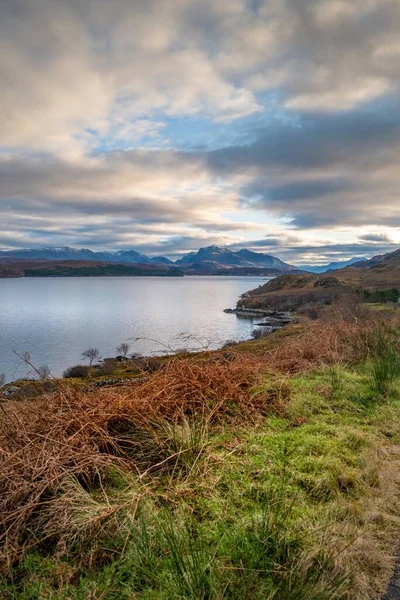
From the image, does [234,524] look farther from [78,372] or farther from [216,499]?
[78,372]

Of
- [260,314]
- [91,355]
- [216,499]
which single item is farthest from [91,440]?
[260,314]

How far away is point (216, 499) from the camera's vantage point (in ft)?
12.4

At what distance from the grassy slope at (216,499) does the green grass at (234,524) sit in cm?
1

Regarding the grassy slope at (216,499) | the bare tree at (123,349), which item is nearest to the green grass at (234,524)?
the grassy slope at (216,499)

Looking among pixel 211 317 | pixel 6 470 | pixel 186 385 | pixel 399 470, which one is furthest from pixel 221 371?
pixel 211 317

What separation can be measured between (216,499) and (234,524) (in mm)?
470

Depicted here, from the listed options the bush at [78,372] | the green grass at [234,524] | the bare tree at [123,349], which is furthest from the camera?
the bare tree at [123,349]

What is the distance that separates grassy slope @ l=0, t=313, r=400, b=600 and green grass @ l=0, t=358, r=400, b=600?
14mm

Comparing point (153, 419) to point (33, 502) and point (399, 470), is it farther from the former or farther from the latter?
point (399, 470)

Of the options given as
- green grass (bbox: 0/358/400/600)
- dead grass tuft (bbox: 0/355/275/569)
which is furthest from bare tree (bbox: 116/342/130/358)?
green grass (bbox: 0/358/400/600)

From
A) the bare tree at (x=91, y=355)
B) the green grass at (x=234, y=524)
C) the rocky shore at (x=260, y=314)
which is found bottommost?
the bare tree at (x=91, y=355)

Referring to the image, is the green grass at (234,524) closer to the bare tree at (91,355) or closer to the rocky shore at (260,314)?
the bare tree at (91,355)

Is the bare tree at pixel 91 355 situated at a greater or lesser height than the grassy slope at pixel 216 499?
lesser

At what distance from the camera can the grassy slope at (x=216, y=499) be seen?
2.69 m
